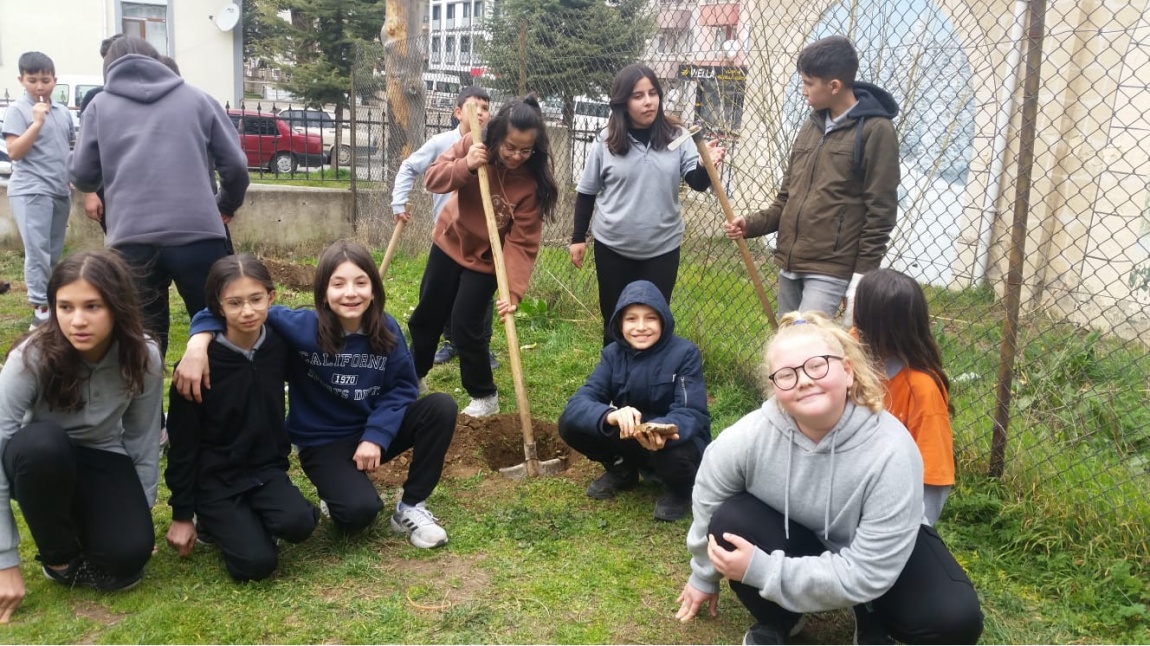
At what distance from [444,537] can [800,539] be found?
130 cm

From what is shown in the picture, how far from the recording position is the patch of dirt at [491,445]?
12.8 feet

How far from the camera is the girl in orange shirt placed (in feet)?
8.12

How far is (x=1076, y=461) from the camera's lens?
10.9 ft

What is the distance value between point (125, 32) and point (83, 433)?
76.6ft

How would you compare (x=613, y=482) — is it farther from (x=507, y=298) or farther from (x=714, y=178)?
(x=714, y=178)

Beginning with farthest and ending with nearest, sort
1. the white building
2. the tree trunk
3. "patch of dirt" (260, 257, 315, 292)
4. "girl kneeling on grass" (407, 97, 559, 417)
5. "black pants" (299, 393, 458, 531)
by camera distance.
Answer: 1. the white building
2. the tree trunk
3. "patch of dirt" (260, 257, 315, 292)
4. "girl kneeling on grass" (407, 97, 559, 417)
5. "black pants" (299, 393, 458, 531)

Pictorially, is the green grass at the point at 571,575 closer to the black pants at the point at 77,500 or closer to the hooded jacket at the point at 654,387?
the black pants at the point at 77,500

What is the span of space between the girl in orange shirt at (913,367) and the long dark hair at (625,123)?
1.67 m

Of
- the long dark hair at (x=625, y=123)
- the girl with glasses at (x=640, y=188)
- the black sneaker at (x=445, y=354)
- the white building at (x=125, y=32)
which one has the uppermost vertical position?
the white building at (x=125, y=32)

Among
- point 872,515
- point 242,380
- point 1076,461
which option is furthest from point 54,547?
point 1076,461

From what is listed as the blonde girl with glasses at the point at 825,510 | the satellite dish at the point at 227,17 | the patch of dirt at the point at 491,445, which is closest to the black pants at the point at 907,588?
the blonde girl with glasses at the point at 825,510

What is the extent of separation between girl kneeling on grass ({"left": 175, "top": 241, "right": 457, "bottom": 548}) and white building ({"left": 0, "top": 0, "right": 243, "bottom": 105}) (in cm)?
2221

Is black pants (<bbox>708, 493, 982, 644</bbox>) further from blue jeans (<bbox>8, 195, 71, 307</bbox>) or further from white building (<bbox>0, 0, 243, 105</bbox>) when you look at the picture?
white building (<bbox>0, 0, 243, 105</bbox>)

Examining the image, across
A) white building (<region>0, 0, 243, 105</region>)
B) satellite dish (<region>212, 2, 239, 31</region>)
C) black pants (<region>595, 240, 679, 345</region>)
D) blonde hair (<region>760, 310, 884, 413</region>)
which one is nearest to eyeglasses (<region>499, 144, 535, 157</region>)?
black pants (<region>595, 240, 679, 345</region>)
